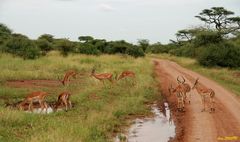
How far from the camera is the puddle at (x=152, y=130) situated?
11.0 metres

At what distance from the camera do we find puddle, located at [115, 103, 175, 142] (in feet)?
36.0

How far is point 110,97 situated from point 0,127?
659cm

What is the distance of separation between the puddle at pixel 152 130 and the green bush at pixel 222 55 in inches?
694

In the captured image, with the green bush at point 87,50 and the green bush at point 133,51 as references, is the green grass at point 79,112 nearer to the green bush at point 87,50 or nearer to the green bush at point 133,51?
the green bush at point 87,50

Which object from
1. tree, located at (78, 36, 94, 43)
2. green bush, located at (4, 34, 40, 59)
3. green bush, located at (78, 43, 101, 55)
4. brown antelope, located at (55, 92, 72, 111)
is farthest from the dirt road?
tree, located at (78, 36, 94, 43)

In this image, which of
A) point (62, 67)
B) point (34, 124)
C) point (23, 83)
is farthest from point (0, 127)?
point (62, 67)

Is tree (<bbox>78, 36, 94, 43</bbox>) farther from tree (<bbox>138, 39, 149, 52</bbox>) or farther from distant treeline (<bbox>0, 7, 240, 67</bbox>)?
tree (<bbox>138, 39, 149, 52</bbox>)

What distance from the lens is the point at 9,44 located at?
103ft

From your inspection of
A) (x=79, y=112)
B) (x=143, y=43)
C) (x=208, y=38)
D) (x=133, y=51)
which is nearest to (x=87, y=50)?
(x=133, y=51)

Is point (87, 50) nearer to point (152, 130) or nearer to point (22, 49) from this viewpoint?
point (22, 49)

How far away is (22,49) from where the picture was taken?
30359 millimetres

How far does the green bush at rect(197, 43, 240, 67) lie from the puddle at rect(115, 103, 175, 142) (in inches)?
694

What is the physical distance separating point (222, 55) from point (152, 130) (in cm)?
2031

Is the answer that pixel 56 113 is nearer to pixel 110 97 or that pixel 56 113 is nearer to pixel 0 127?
pixel 0 127
